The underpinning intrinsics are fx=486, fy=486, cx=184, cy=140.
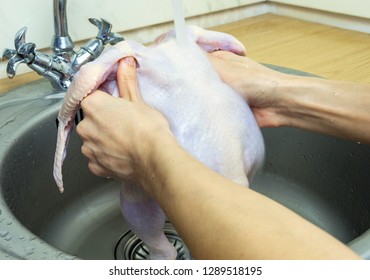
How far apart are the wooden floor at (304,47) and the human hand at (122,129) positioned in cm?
41

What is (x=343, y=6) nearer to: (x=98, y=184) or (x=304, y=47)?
(x=304, y=47)

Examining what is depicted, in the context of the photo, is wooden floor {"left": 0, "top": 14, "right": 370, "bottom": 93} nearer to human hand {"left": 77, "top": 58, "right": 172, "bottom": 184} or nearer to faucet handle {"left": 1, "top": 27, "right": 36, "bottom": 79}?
faucet handle {"left": 1, "top": 27, "right": 36, "bottom": 79}

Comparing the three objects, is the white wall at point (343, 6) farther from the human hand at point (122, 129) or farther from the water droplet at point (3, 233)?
the water droplet at point (3, 233)

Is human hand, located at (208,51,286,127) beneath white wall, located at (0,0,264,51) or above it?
beneath

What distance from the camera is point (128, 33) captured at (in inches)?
45.8

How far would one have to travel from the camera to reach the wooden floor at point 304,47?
1.05 metres

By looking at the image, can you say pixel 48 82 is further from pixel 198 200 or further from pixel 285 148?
pixel 198 200

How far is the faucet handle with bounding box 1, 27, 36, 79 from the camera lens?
0.84 meters

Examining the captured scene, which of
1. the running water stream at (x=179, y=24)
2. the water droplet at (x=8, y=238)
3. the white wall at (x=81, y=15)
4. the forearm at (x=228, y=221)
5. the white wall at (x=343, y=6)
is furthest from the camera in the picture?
the white wall at (x=343, y=6)

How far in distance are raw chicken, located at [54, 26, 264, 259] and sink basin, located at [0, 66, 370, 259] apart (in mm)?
165

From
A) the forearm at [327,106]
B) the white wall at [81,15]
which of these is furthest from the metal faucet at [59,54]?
the forearm at [327,106]

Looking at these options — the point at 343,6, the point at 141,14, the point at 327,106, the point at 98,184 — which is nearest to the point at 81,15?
the point at 141,14

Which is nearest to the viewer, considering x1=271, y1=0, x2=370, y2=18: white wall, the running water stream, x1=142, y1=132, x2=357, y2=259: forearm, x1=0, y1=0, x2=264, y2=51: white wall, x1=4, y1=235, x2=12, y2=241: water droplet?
x1=142, y1=132, x2=357, y2=259: forearm

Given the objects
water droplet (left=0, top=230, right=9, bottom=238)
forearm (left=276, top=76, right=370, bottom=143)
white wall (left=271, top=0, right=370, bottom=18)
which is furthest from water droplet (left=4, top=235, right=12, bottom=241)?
white wall (left=271, top=0, right=370, bottom=18)
